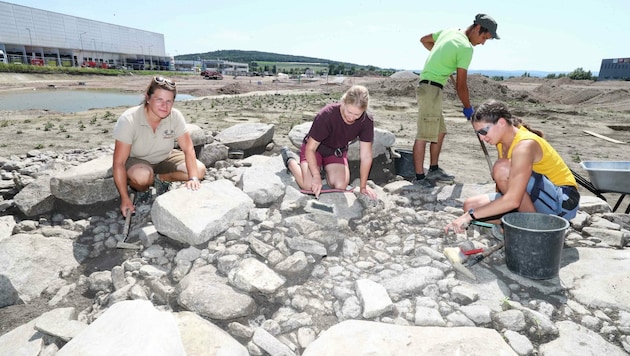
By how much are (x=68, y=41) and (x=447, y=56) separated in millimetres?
73495

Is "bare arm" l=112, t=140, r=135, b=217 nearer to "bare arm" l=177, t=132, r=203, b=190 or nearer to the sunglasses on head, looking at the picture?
"bare arm" l=177, t=132, r=203, b=190

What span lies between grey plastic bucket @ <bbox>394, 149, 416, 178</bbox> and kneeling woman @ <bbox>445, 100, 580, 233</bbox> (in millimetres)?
2187

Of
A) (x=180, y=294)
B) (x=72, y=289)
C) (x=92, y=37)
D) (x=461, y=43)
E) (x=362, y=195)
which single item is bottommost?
(x=72, y=289)

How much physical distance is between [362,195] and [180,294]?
2055 mm

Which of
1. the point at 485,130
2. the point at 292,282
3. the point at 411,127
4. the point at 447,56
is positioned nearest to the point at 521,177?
the point at 485,130

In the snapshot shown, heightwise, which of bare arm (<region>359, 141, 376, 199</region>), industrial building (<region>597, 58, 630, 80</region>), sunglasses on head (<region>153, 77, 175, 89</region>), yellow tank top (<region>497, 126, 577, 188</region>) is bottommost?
bare arm (<region>359, 141, 376, 199</region>)

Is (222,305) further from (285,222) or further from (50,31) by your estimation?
(50,31)

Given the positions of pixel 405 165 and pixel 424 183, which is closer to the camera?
pixel 424 183

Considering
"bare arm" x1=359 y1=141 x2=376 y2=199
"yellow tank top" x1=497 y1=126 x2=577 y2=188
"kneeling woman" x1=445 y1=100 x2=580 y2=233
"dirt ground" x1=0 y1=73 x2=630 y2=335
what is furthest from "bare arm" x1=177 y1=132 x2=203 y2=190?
"yellow tank top" x1=497 y1=126 x2=577 y2=188

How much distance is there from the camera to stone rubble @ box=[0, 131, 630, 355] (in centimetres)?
211

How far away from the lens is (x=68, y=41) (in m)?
61.1

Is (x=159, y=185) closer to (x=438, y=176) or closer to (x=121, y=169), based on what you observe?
(x=121, y=169)

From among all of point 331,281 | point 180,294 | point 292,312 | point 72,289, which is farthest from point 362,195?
point 72,289

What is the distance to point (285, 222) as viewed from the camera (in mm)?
3299
